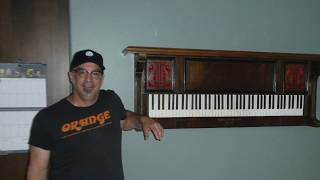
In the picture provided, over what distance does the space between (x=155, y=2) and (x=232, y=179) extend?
1500 millimetres

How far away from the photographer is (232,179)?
2234 millimetres

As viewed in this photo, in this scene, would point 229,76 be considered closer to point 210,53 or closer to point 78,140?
point 210,53

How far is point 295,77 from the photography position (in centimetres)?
215

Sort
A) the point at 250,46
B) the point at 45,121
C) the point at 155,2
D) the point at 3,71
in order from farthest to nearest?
the point at 250,46 < the point at 155,2 < the point at 3,71 < the point at 45,121

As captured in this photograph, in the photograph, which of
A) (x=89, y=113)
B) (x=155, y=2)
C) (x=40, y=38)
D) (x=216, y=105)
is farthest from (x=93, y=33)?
(x=216, y=105)

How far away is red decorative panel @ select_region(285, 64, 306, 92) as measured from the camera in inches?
84.0

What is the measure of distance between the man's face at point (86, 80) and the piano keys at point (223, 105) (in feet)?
1.54

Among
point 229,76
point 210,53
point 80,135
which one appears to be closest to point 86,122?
point 80,135

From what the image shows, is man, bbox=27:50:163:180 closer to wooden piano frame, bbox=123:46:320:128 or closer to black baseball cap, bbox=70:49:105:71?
black baseball cap, bbox=70:49:105:71

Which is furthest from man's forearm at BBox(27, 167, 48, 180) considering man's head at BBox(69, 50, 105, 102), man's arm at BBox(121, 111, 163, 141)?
man's arm at BBox(121, 111, 163, 141)

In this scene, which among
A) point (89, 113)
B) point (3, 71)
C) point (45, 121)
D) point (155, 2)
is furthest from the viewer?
point (155, 2)

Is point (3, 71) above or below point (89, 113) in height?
above

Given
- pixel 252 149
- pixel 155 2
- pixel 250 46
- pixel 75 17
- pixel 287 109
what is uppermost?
pixel 155 2

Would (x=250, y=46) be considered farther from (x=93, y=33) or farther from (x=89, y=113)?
(x=89, y=113)
